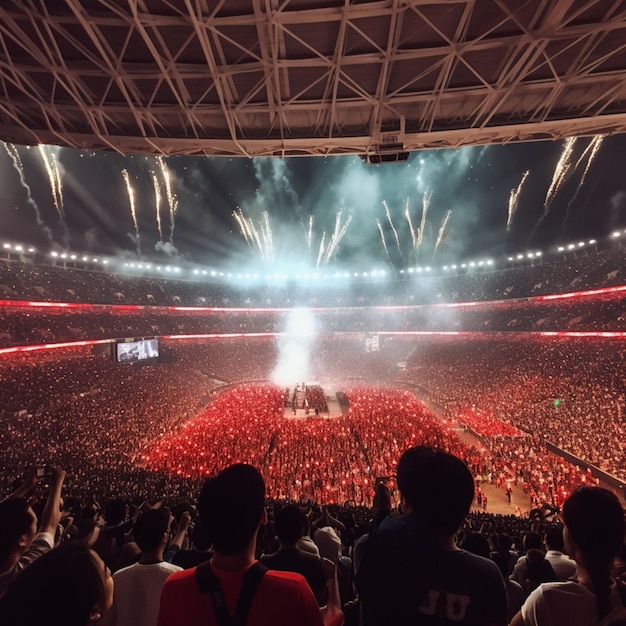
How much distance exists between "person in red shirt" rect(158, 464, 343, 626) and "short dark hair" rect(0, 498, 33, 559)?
1336 millimetres

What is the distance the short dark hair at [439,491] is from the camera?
1847 millimetres

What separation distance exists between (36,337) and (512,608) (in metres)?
37.3

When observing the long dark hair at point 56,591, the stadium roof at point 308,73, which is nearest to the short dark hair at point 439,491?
the long dark hair at point 56,591

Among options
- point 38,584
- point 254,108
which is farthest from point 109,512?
point 254,108

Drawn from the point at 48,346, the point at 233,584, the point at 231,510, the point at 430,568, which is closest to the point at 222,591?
the point at 233,584

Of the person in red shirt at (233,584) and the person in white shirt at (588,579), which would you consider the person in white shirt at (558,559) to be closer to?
the person in white shirt at (588,579)

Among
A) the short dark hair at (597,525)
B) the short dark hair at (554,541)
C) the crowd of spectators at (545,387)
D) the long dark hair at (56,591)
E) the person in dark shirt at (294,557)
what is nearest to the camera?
the long dark hair at (56,591)

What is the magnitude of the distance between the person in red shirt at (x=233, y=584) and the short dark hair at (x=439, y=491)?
2.27 feet

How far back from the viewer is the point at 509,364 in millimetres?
36250

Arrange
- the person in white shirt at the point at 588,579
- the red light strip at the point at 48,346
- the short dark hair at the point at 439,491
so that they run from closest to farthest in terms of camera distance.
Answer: the short dark hair at the point at 439,491
the person in white shirt at the point at 588,579
the red light strip at the point at 48,346

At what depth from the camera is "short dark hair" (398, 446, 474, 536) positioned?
185 centimetres

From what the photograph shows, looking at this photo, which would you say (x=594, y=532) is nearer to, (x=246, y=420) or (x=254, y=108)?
(x=254, y=108)

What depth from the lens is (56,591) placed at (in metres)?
1.28

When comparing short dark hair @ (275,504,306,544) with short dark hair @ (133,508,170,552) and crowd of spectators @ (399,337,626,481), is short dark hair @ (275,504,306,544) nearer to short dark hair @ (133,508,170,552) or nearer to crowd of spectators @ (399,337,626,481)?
short dark hair @ (133,508,170,552)
